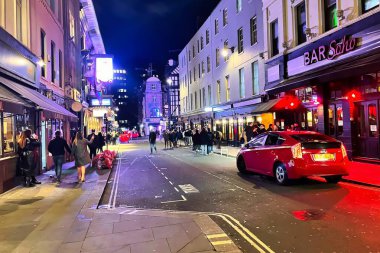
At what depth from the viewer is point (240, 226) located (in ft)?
21.5

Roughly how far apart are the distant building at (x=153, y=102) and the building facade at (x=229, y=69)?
1896 inches

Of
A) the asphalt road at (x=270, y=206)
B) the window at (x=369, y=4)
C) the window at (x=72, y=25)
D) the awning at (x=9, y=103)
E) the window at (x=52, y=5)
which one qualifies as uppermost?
the window at (x=72, y=25)

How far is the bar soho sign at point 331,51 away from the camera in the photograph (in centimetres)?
1434

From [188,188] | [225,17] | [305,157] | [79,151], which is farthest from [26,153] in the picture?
[225,17]

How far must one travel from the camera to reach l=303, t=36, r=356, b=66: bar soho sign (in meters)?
14.3

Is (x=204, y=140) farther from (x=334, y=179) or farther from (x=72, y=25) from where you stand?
(x=334, y=179)

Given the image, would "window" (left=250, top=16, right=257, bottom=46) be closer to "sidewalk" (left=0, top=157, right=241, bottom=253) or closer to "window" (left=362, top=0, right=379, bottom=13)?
"window" (left=362, top=0, right=379, bottom=13)

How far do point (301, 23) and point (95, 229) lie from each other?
16107mm

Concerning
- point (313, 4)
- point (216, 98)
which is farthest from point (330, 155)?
point (216, 98)

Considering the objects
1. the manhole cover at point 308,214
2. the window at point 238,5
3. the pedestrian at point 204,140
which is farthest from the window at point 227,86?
the manhole cover at point 308,214

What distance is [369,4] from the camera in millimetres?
13680

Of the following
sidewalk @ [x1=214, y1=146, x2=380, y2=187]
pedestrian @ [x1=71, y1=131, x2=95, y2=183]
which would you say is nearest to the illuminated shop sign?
pedestrian @ [x1=71, y1=131, x2=95, y2=183]

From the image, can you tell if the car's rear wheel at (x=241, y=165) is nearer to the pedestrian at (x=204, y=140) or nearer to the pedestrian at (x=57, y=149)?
the pedestrian at (x=57, y=149)

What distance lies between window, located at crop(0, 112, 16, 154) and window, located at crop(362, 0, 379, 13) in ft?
42.5
